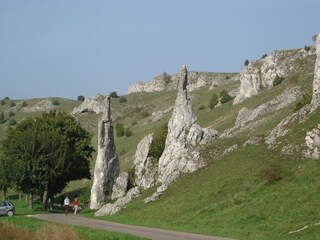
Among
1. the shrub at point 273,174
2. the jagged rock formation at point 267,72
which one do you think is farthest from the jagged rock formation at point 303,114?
the jagged rock formation at point 267,72

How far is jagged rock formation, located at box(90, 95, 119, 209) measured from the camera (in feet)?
212

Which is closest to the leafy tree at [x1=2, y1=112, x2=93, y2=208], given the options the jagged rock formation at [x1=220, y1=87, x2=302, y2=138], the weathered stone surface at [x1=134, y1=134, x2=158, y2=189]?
the weathered stone surface at [x1=134, y1=134, x2=158, y2=189]

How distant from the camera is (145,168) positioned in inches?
2625

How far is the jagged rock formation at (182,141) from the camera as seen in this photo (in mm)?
57438

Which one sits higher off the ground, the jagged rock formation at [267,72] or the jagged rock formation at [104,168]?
the jagged rock formation at [267,72]

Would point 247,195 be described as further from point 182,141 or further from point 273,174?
point 182,141

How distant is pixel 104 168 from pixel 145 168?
4.49 meters

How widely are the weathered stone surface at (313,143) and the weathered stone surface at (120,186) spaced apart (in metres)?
23.3

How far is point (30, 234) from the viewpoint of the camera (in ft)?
102

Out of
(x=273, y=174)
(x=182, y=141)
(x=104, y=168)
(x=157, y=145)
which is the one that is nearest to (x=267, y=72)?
(x=157, y=145)

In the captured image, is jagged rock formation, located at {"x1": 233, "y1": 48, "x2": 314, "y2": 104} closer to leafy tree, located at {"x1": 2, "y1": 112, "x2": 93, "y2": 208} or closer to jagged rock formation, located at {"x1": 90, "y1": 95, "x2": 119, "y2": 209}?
leafy tree, located at {"x1": 2, "y1": 112, "x2": 93, "y2": 208}

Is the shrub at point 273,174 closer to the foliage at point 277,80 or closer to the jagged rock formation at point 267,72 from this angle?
the foliage at point 277,80

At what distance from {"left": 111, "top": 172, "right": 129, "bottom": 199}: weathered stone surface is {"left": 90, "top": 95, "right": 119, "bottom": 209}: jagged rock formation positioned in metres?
0.97

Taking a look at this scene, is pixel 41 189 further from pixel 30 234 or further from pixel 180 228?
pixel 30 234
